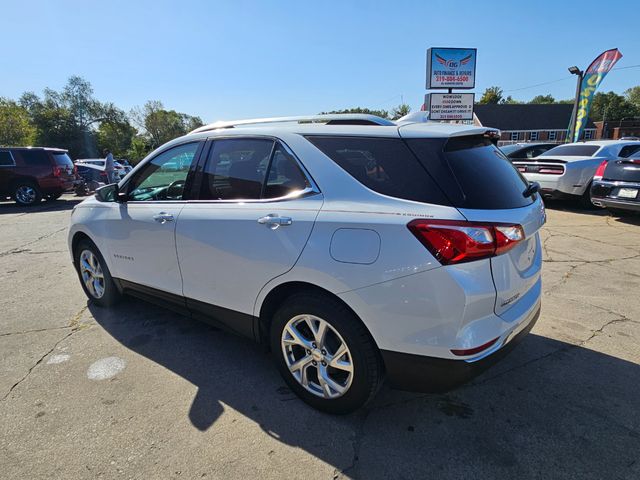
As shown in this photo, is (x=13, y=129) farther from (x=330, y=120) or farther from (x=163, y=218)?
(x=330, y=120)

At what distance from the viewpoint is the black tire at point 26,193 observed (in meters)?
13.1

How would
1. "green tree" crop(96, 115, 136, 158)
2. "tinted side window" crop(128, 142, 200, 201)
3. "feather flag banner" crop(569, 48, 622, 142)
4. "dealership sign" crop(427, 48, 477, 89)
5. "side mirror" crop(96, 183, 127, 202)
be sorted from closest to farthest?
"tinted side window" crop(128, 142, 200, 201)
"side mirror" crop(96, 183, 127, 202)
"dealership sign" crop(427, 48, 477, 89)
"feather flag banner" crop(569, 48, 622, 142)
"green tree" crop(96, 115, 136, 158)

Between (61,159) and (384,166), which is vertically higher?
(384,166)

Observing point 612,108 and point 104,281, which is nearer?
point 104,281

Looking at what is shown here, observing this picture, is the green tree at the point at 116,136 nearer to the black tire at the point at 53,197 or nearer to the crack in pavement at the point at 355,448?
the black tire at the point at 53,197

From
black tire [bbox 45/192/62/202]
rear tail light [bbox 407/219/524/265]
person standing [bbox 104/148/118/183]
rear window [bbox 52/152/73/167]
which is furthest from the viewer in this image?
person standing [bbox 104/148/118/183]

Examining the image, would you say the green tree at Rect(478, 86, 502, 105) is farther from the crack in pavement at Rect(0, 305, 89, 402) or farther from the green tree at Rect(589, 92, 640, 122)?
the crack in pavement at Rect(0, 305, 89, 402)

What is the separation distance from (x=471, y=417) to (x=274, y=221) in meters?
1.74

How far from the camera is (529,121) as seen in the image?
57.9 meters

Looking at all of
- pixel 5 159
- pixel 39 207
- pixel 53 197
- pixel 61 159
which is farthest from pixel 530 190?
pixel 53 197

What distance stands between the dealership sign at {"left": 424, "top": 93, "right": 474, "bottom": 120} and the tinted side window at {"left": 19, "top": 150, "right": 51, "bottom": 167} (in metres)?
14.7

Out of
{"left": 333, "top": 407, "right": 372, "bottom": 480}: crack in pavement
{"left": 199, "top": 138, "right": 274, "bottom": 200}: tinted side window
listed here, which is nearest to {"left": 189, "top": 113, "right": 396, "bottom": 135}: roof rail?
{"left": 199, "top": 138, "right": 274, "bottom": 200}: tinted side window

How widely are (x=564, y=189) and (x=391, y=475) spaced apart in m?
9.37

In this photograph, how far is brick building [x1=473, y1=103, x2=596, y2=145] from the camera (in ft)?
189
